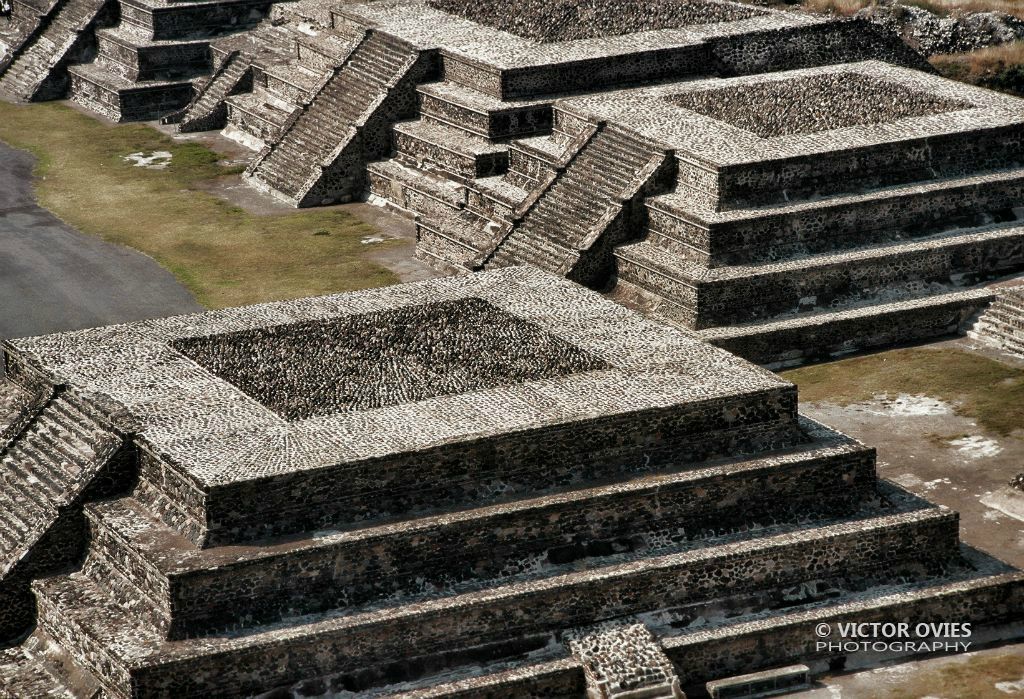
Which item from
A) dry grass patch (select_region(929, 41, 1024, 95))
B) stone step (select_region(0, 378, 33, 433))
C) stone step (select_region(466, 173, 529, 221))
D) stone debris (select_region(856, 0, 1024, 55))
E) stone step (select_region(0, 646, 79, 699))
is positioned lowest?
stone step (select_region(0, 646, 79, 699))

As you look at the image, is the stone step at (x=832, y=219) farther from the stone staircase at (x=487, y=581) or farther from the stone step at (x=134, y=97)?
the stone step at (x=134, y=97)

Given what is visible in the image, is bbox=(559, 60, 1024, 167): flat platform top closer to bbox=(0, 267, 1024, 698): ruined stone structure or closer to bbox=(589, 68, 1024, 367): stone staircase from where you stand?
bbox=(589, 68, 1024, 367): stone staircase

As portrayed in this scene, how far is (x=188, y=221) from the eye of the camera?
30047 millimetres

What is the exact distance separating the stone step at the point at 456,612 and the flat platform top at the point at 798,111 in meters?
7.29

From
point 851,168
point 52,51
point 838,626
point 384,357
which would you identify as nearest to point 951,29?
point 851,168

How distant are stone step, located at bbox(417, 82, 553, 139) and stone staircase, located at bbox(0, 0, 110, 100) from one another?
39.7ft

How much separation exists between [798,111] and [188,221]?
31.8ft

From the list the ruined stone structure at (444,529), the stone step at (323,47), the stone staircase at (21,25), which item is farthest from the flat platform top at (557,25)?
the ruined stone structure at (444,529)

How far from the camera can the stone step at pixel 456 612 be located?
15.8m

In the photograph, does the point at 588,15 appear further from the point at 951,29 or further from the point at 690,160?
the point at 951,29

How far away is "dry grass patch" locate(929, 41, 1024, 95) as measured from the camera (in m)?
33.7

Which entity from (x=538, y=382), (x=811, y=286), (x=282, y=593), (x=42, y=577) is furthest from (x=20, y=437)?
(x=811, y=286)

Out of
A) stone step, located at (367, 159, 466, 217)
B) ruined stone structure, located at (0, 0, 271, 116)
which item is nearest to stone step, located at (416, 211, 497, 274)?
stone step, located at (367, 159, 466, 217)

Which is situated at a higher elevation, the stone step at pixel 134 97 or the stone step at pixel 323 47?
the stone step at pixel 323 47
